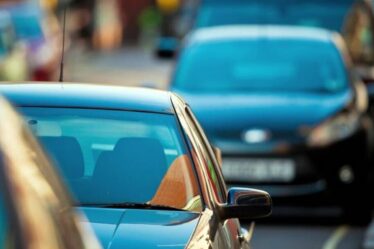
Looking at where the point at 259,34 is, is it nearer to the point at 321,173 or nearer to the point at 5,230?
the point at 321,173

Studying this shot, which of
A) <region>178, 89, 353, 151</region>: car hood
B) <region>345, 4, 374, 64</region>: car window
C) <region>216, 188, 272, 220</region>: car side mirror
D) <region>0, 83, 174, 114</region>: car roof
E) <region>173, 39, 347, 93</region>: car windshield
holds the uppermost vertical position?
<region>345, 4, 374, 64</region>: car window

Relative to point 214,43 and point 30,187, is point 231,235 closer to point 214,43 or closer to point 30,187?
point 30,187

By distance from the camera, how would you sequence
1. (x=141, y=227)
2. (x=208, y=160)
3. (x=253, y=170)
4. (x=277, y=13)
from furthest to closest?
1. (x=277, y=13)
2. (x=253, y=170)
3. (x=208, y=160)
4. (x=141, y=227)

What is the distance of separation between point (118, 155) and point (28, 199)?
3141 mm

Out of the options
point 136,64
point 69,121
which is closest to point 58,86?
point 69,121

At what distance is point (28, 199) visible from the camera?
3.23m

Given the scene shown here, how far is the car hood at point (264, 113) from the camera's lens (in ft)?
41.4

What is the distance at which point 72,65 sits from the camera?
39.6 meters

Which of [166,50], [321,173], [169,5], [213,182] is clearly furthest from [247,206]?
[169,5]

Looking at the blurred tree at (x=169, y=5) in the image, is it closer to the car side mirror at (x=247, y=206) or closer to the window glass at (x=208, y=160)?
the window glass at (x=208, y=160)

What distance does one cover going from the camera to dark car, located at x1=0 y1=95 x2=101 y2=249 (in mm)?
3184

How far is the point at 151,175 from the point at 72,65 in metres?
33.4

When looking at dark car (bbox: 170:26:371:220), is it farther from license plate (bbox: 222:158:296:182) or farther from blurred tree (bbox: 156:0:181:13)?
blurred tree (bbox: 156:0:181:13)

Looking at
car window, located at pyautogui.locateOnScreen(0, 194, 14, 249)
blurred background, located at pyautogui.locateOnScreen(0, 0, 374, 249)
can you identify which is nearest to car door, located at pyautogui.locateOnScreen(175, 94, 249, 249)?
blurred background, located at pyautogui.locateOnScreen(0, 0, 374, 249)
